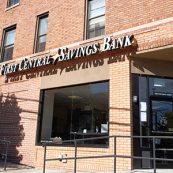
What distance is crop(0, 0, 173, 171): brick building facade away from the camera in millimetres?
10320

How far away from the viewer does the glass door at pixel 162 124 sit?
33.4ft

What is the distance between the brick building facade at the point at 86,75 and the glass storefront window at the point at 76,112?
4 centimetres

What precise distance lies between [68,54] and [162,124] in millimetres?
4310

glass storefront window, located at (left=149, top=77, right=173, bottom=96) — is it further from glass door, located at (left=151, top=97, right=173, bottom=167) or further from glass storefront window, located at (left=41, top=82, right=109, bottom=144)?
glass storefront window, located at (left=41, top=82, right=109, bottom=144)

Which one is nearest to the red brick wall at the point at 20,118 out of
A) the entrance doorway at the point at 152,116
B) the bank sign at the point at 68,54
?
the bank sign at the point at 68,54

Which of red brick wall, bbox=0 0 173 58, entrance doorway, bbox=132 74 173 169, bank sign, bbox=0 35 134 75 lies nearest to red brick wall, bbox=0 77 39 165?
bank sign, bbox=0 35 134 75

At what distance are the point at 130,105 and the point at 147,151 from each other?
1.54m

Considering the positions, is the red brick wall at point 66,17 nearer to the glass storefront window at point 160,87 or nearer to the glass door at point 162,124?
the glass storefront window at point 160,87

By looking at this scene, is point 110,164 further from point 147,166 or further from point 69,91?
point 69,91

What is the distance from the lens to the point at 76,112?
1190cm

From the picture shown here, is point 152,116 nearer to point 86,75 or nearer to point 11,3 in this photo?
Result: point 86,75

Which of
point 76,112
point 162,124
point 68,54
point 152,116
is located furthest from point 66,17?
point 162,124

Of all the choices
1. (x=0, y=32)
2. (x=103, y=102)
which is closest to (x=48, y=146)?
(x=103, y=102)

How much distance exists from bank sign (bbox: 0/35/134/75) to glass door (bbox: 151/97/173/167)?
2185 millimetres
